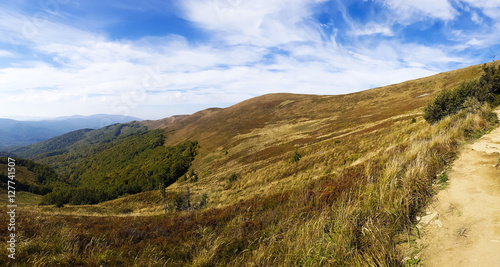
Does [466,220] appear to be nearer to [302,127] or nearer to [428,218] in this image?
[428,218]

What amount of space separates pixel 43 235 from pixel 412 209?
9350 mm

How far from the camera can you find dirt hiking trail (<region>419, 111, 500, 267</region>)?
297cm

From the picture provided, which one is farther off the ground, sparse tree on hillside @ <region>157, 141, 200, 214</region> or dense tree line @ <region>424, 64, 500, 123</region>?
dense tree line @ <region>424, 64, 500, 123</region>

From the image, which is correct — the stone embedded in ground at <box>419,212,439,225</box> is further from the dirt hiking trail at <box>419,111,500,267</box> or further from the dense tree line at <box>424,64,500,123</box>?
the dense tree line at <box>424,64,500,123</box>

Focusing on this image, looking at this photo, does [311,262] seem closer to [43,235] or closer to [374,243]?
[374,243]

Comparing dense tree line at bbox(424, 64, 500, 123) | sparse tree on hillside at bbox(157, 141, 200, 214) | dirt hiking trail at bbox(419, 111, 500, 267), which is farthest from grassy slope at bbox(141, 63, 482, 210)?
dirt hiking trail at bbox(419, 111, 500, 267)

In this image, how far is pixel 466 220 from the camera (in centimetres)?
365

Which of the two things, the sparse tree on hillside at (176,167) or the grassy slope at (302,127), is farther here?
the sparse tree on hillside at (176,167)

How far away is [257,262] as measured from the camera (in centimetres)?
379

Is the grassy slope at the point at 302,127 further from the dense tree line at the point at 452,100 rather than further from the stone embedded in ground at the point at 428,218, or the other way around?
the stone embedded in ground at the point at 428,218

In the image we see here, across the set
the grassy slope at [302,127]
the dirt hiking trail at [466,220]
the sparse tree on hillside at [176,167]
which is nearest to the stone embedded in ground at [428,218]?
the dirt hiking trail at [466,220]

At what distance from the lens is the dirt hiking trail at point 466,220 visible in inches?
117

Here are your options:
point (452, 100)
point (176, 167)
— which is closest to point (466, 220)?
point (452, 100)

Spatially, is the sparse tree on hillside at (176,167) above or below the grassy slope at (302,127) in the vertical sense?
below
